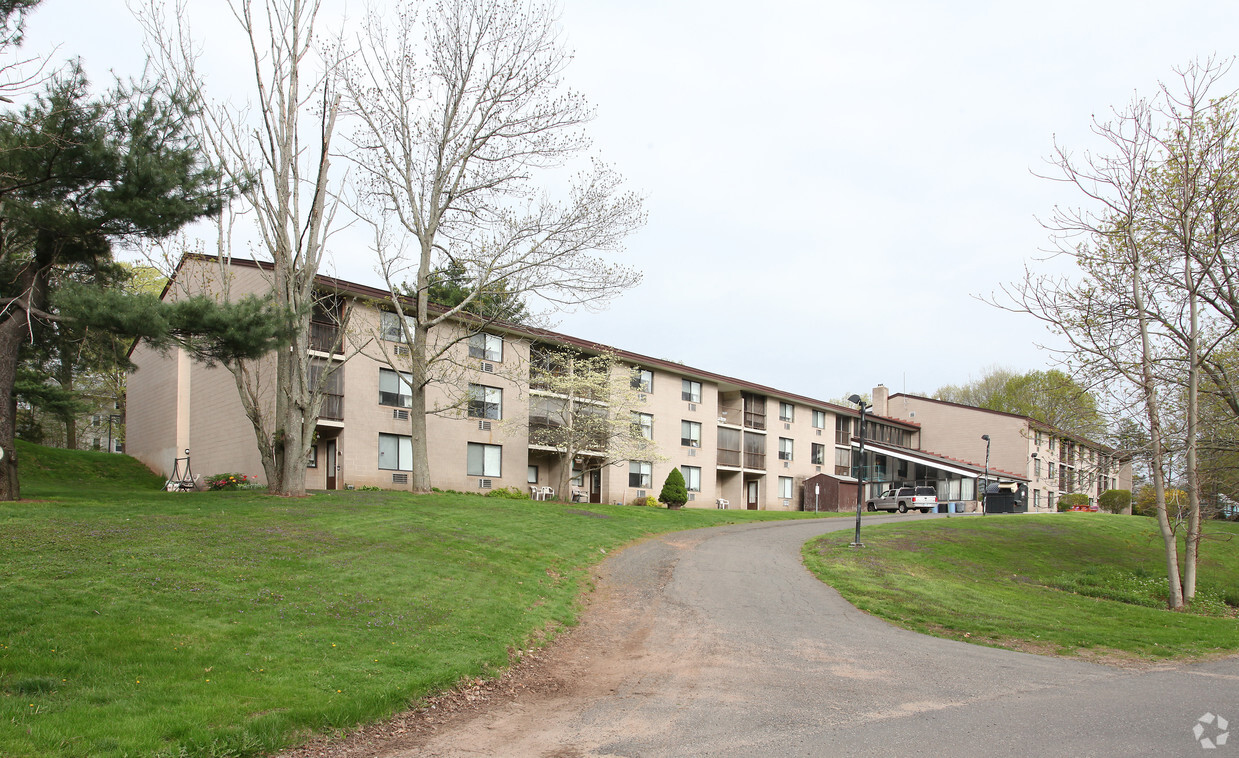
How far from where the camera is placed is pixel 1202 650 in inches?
496

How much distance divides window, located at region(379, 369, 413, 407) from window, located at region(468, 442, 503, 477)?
3.60 m

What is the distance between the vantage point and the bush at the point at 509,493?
104ft

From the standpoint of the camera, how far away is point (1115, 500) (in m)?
54.8

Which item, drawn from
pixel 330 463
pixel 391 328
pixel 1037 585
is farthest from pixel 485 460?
pixel 1037 585

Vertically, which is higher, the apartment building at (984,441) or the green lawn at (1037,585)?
the apartment building at (984,441)

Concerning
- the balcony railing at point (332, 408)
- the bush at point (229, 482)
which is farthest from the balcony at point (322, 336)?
the bush at point (229, 482)

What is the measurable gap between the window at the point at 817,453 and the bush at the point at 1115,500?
2050 cm

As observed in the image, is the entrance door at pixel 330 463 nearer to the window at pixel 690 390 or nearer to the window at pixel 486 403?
the window at pixel 486 403

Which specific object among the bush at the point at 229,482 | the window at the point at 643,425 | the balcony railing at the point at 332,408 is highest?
the balcony railing at the point at 332,408

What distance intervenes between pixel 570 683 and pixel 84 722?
502 cm

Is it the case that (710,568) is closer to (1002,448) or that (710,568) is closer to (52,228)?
(52,228)

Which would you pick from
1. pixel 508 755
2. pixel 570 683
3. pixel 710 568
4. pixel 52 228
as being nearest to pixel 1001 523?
pixel 710 568

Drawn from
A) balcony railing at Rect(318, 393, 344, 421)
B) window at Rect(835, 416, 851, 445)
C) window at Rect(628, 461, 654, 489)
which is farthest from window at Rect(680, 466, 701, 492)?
balcony railing at Rect(318, 393, 344, 421)

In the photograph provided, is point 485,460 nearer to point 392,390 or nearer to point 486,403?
point 486,403
